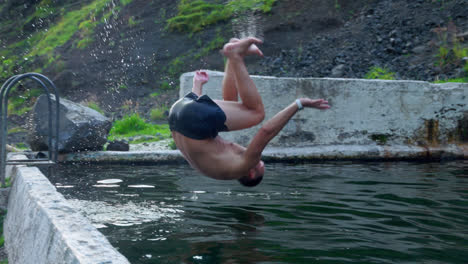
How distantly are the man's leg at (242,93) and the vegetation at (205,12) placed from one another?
1836cm

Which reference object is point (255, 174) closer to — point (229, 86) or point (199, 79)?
point (229, 86)

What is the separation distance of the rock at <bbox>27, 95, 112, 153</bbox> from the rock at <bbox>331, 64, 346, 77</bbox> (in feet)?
27.0

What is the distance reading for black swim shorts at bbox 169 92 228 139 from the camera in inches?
136

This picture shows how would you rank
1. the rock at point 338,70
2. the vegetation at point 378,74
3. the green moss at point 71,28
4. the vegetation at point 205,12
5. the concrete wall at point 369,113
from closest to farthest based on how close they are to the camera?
the concrete wall at point 369,113 → the vegetation at point 378,74 → the rock at point 338,70 → the vegetation at point 205,12 → the green moss at point 71,28

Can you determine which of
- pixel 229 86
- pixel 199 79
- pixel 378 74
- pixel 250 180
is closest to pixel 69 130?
pixel 199 79

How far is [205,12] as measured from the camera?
23.0 meters

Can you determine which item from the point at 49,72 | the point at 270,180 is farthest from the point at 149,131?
the point at 49,72

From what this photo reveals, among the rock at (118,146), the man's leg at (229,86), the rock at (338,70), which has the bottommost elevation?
the rock at (118,146)

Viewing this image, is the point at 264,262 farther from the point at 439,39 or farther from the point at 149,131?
the point at 439,39

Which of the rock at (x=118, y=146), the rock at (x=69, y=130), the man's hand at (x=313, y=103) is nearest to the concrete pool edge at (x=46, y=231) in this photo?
the man's hand at (x=313, y=103)

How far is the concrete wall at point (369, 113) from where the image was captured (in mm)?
8797

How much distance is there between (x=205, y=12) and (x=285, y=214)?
19134 mm

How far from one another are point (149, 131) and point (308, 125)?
16.5ft

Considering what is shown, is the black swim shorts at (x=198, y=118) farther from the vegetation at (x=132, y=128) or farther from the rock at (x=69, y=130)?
the vegetation at (x=132, y=128)
